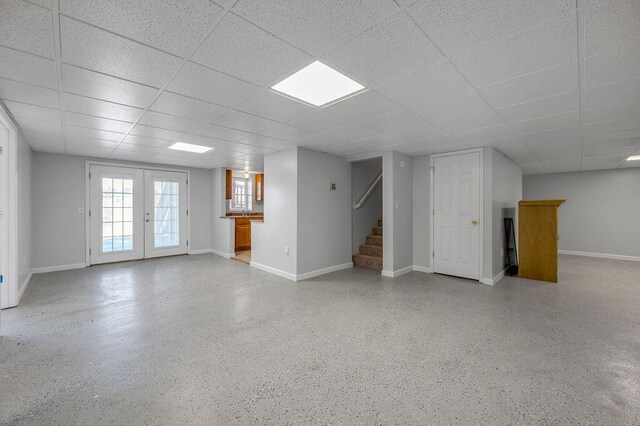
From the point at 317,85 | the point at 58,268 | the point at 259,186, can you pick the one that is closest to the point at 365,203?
the point at 259,186

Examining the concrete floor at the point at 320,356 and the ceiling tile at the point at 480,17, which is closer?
the ceiling tile at the point at 480,17

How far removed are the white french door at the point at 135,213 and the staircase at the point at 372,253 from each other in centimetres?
446

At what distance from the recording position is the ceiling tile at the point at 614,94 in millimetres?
2230

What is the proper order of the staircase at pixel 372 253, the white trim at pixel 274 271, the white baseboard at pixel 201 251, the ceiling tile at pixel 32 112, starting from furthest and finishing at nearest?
1. the white baseboard at pixel 201 251
2. the staircase at pixel 372 253
3. the white trim at pixel 274 271
4. the ceiling tile at pixel 32 112

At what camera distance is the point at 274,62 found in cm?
192

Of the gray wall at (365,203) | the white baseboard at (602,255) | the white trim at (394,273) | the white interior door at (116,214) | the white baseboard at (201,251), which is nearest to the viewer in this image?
the white trim at (394,273)

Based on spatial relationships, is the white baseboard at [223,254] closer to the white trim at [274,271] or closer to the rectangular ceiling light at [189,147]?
the white trim at [274,271]

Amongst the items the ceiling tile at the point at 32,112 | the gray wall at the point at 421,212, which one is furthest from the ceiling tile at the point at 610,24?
the ceiling tile at the point at 32,112

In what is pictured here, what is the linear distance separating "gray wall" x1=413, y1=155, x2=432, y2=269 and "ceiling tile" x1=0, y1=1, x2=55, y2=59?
514 centimetres

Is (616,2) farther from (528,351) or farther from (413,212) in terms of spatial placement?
(413,212)

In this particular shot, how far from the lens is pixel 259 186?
8195 millimetres

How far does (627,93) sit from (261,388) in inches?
151

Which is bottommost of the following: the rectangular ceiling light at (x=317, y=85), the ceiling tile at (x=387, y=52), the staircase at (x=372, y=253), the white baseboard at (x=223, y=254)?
the white baseboard at (x=223, y=254)

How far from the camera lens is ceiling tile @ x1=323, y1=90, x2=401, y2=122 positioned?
100 inches
